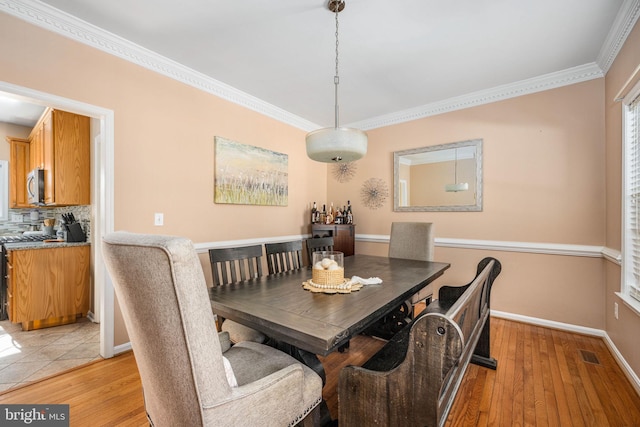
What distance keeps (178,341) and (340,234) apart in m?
3.19

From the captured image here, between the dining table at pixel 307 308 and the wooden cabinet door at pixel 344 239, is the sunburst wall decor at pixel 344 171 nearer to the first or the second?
the wooden cabinet door at pixel 344 239

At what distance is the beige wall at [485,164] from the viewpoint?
208cm

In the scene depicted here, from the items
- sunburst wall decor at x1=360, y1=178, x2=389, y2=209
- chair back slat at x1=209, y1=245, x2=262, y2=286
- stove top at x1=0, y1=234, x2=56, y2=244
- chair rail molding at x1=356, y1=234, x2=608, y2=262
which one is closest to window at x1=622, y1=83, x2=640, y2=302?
chair rail molding at x1=356, y1=234, x2=608, y2=262

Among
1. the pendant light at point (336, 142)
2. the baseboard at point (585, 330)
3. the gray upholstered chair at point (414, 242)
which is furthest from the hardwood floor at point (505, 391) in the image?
the pendant light at point (336, 142)

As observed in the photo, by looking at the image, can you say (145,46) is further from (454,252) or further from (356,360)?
(454,252)

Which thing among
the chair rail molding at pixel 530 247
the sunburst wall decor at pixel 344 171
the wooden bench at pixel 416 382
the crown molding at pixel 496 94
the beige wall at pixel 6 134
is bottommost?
the wooden bench at pixel 416 382

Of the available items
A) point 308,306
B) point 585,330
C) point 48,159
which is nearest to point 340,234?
point 308,306

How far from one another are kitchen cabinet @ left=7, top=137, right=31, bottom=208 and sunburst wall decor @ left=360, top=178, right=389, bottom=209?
4771 mm

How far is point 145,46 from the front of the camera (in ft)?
7.63

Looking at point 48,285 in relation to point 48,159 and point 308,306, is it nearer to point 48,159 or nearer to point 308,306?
point 48,159

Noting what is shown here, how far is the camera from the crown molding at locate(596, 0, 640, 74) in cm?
183

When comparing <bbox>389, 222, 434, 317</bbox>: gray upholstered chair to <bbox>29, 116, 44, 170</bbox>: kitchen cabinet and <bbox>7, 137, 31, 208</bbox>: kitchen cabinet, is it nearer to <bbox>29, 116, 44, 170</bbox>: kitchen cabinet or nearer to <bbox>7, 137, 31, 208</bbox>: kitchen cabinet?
<bbox>29, 116, 44, 170</bbox>: kitchen cabinet

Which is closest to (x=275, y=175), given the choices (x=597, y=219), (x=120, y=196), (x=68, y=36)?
(x=120, y=196)

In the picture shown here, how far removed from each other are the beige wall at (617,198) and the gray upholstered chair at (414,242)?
4.52 feet
